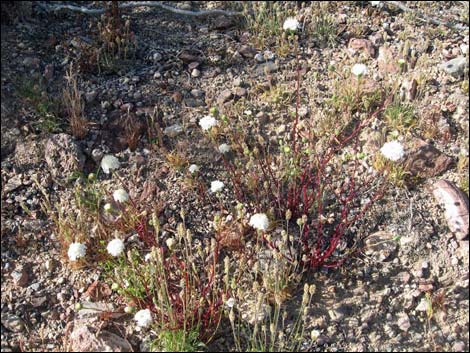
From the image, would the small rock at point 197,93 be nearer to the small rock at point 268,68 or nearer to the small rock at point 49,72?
the small rock at point 268,68

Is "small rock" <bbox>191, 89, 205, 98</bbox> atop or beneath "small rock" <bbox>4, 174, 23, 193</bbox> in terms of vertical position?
atop

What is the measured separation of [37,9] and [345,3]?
9.85 ft

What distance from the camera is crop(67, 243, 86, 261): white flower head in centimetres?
339

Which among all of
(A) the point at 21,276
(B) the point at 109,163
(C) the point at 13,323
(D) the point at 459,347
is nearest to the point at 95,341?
(C) the point at 13,323

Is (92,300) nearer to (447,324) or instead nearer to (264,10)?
(447,324)

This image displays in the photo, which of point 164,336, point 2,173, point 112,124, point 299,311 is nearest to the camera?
point 164,336

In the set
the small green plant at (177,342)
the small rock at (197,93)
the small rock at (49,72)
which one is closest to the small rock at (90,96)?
the small rock at (49,72)

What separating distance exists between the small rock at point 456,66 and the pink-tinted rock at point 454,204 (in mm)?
1130

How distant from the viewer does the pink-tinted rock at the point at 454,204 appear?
3701 mm

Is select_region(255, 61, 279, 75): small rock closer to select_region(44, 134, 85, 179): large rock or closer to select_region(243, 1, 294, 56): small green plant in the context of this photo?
select_region(243, 1, 294, 56): small green plant

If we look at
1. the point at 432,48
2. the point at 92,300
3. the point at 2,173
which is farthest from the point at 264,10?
the point at 92,300

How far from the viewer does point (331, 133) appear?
4.26 metres

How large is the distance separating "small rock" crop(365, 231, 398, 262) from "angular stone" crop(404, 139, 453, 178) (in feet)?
1.90

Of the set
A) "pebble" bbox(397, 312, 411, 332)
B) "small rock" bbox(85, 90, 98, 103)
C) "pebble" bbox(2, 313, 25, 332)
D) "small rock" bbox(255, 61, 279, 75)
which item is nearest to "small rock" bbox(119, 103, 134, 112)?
"small rock" bbox(85, 90, 98, 103)
